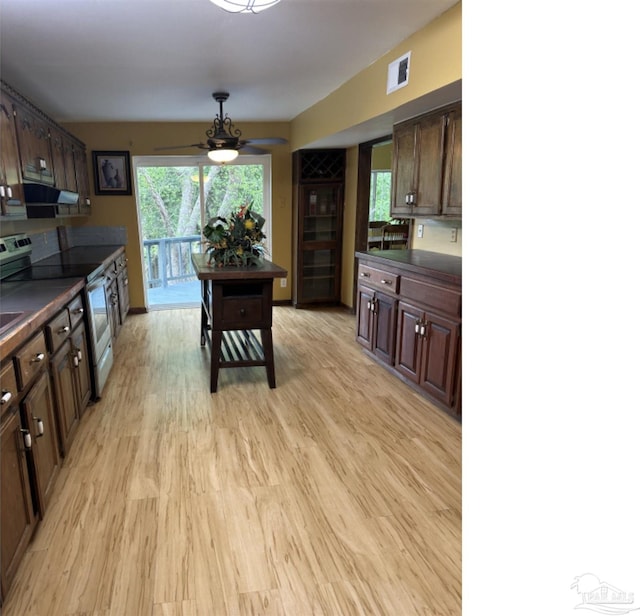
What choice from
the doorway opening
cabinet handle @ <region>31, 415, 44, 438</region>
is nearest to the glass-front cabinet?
the doorway opening

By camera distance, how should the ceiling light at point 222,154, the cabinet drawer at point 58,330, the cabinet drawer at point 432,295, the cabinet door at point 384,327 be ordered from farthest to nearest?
the ceiling light at point 222,154, the cabinet door at point 384,327, the cabinet drawer at point 432,295, the cabinet drawer at point 58,330

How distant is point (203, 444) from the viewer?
2.54 metres

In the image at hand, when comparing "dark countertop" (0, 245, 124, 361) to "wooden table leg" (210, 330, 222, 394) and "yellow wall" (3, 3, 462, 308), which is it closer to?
"wooden table leg" (210, 330, 222, 394)

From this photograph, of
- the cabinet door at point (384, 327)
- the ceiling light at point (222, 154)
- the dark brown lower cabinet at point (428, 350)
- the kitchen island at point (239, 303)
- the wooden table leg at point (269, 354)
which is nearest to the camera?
the dark brown lower cabinet at point (428, 350)

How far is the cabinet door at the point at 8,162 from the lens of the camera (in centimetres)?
241

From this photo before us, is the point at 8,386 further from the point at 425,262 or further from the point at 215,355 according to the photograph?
the point at 425,262

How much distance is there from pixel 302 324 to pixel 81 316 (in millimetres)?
2708

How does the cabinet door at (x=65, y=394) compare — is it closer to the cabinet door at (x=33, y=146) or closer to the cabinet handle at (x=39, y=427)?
the cabinet handle at (x=39, y=427)

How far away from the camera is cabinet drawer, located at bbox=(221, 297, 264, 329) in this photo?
312cm

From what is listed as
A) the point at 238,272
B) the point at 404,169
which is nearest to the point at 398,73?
the point at 404,169

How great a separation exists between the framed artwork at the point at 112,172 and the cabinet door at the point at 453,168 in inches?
164

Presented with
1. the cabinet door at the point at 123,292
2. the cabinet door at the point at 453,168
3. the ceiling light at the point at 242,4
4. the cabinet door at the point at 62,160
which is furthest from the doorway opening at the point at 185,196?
the ceiling light at the point at 242,4
